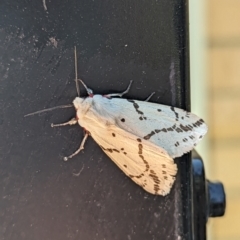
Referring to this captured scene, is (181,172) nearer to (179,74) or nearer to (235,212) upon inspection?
(179,74)

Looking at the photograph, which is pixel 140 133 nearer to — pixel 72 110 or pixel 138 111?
pixel 138 111

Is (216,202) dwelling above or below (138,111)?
below

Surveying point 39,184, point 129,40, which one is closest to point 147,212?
point 39,184

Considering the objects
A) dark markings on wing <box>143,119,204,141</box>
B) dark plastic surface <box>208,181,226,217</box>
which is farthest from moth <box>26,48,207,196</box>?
dark plastic surface <box>208,181,226,217</box>

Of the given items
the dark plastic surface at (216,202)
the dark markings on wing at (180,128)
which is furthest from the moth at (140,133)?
the dark plastic surface at (216,202)

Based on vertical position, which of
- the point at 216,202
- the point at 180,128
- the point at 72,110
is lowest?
the point at 216,202

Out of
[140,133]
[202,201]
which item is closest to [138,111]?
[140,133]
